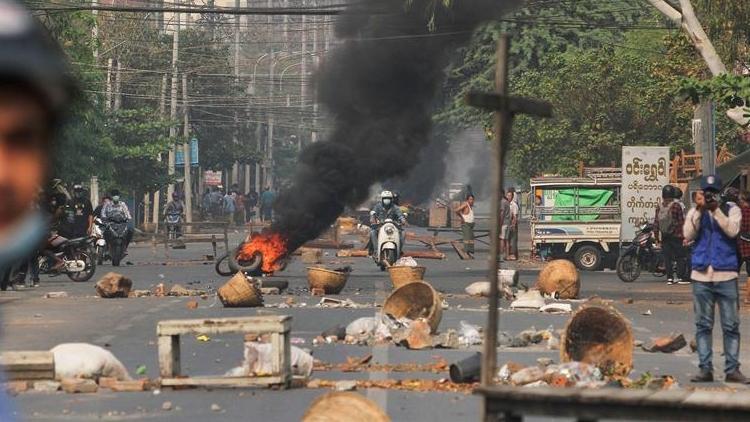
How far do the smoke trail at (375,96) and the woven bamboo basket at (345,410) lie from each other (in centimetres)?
2403

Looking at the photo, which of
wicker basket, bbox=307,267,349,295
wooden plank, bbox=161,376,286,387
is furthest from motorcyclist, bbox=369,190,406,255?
wooden plank, bbox=161,376,286,387

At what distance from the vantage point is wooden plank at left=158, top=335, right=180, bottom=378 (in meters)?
11.3

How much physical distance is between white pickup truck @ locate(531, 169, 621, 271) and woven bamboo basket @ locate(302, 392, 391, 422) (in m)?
25.8

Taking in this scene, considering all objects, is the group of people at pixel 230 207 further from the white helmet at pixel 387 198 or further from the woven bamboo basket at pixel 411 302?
the woven bamboo basket at pixel 411 302

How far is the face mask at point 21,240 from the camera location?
1418 mm

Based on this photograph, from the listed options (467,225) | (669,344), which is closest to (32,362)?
(669,344)

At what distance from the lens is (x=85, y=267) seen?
27.7 m

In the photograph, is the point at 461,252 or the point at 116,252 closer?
the point at 116,252

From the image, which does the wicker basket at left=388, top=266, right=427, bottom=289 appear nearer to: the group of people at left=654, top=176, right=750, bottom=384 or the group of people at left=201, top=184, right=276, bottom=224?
the group of people at left=654, top=176, right=750, bottom=384

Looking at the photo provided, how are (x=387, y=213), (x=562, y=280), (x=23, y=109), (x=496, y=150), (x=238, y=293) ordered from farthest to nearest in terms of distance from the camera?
(x=387, y=213), (x=562, y=280), (x=238, y=293), (x=496, y=150), (x=23, y=109)

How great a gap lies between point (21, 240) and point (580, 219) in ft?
108

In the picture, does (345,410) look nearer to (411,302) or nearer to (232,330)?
(232,330)

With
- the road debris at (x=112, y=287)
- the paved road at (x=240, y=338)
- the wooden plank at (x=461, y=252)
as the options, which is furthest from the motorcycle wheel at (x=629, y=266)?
the road debris at (x=112, y=287)

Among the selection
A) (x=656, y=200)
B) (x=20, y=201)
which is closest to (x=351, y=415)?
(x=20, y=201)
